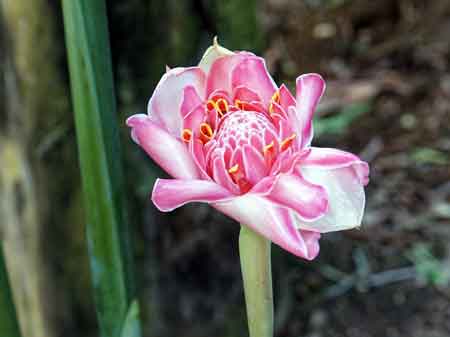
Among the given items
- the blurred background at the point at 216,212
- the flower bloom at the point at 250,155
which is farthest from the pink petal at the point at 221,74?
the blurred background at the point at 216,212

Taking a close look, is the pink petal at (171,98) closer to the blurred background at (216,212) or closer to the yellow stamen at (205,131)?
the yellow stamen at (205,131)

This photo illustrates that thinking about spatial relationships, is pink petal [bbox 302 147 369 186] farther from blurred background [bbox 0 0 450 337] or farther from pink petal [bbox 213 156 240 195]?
blurred background [bbox 0 0 450 337]

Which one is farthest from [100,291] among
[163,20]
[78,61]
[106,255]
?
[163,20]

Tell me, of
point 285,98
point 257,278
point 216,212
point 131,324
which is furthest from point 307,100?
point 216,212

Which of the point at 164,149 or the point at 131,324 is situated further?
the point at 131,324

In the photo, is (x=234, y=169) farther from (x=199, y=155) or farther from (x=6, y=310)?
(x=6, y=310)

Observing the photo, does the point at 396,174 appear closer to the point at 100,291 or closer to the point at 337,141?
the point at 337,141
